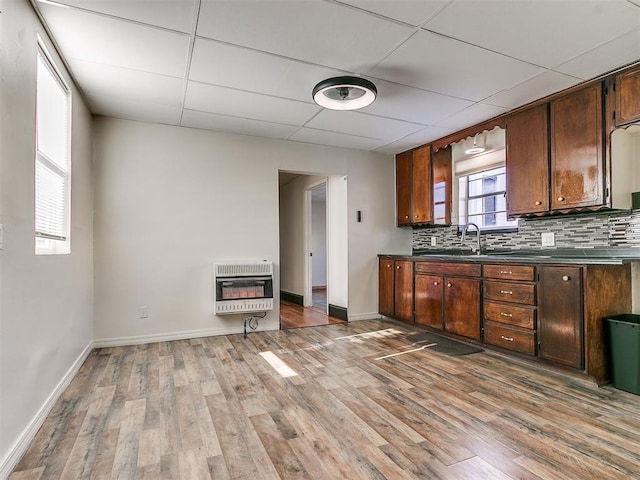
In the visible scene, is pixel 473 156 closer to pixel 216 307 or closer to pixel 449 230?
pixel 449 230

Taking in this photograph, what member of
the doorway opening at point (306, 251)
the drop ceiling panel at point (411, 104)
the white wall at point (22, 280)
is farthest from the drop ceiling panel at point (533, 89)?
the white wall at point (22, 280)

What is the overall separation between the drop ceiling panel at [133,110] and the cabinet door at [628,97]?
3.72m

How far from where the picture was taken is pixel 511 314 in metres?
3.10

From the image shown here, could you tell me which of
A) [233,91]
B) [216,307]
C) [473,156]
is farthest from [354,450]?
[473,156]

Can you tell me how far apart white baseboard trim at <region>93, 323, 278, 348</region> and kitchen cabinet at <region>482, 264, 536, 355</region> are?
8.13 ft

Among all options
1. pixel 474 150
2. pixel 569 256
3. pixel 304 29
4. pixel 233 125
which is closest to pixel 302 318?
pixel 233 125

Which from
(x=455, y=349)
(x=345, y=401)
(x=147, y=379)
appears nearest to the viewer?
(x=345, y=401)

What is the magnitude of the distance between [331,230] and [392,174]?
1.22 m

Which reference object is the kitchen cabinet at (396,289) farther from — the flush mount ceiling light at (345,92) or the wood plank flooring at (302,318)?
the flush mount ceiling light at (345,92)

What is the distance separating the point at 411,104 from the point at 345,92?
84 centimetres

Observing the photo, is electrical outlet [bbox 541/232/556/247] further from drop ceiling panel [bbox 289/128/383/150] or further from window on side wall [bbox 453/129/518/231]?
drop ceiling panel [bbox 289/128/383/150]

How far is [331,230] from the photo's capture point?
17.2 feet

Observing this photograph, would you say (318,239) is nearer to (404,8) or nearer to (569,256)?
(569,256)

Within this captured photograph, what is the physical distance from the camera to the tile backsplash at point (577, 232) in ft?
9.31
